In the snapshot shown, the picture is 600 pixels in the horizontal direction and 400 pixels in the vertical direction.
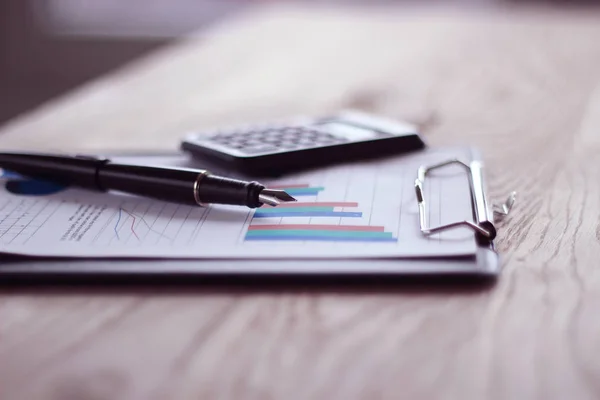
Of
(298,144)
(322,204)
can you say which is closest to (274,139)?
Answer: (298,144)

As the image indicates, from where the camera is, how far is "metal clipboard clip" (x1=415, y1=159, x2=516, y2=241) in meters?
0.46

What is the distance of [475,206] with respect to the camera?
52cm

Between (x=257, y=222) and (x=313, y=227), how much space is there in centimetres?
4

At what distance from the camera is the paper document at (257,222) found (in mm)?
452

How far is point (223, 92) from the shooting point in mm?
1025

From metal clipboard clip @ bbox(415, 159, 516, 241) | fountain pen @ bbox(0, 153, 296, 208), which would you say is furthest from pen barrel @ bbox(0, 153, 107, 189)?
metal clipboard clip @ bbox(415, 159, 516, 241)

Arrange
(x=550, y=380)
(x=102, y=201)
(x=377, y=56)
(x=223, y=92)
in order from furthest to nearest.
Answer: (x=377, y=56), (x=223, y=92), (x=102, y=201), (x=550, y=380)

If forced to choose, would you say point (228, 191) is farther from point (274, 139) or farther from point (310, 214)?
point (274, 139)

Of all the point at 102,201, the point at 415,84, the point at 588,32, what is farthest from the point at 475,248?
the point at 588,32

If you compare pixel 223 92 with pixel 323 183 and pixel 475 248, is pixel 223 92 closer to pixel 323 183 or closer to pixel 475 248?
pixel 323 183

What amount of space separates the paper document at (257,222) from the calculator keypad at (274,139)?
42 millimetres

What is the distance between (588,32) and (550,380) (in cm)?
112

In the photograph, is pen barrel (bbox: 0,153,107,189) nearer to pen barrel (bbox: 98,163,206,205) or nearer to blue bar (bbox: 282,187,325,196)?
pen barrel (bbox: 98,163,206,205)

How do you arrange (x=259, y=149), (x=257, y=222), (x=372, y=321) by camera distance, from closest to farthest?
(x=372, y=321) → (x=257, y=222) → (x=259, y=149)
